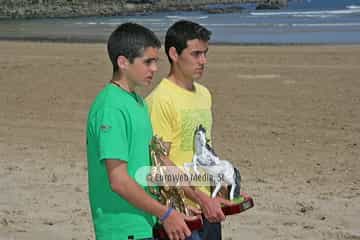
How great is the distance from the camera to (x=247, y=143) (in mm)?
11172

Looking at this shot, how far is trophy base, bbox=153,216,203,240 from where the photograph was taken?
12.2ft

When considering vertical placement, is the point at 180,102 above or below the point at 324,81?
above

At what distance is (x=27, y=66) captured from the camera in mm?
22234

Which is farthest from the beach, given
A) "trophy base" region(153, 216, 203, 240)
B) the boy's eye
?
the boy's eye

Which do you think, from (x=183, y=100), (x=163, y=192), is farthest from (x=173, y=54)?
Answer: (x=163, y=192)

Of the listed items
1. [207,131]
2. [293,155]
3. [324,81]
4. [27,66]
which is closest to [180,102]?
[207,131]

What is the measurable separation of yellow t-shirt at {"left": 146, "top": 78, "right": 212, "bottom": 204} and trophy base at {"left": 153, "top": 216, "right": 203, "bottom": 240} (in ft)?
0.83

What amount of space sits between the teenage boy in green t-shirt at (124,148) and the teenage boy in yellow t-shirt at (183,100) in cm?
42

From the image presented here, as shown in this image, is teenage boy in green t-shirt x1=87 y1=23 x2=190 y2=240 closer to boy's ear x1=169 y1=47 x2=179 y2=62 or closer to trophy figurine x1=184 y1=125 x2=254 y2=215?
trophy figurine x1=184 y1=125 x2=254 y2=215

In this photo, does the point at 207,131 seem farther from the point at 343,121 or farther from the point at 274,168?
the point at 343,121

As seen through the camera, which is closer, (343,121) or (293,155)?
(293,155)

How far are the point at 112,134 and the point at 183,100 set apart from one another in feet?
2.50

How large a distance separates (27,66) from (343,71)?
26.4 ft

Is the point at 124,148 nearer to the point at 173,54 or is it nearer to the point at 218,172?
the point at 218,172
